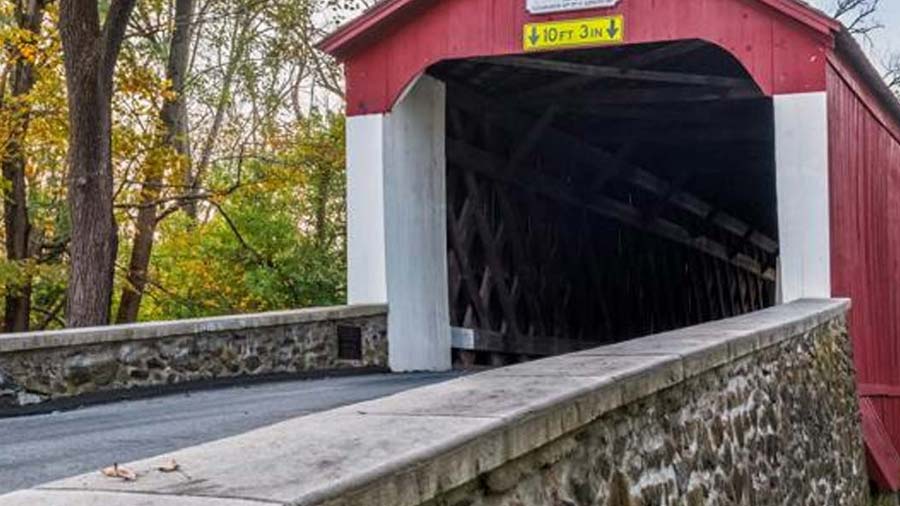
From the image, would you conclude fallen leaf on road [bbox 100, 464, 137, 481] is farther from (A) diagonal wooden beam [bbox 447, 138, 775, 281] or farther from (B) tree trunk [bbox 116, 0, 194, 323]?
(B) tree trunk [bbox 116, 0, 194, 323]

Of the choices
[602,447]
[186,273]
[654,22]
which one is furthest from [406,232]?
[186,273]

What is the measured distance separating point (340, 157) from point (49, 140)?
162 inches

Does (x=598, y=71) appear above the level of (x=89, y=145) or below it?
above

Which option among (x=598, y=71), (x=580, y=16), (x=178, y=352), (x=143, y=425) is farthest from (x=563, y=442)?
(x=598, y=71)

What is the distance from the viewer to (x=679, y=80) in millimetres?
9398

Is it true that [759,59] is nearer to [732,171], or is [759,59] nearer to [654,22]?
[654,22]

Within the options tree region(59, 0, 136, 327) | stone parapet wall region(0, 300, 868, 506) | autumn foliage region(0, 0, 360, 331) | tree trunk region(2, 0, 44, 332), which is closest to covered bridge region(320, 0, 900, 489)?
stone parapet wall region(0, 300, 868, 506)

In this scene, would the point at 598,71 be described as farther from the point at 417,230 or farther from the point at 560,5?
the point at 417,230

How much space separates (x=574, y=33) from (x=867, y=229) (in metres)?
3.30

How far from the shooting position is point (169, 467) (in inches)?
83.8

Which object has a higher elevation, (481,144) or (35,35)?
(35,35)

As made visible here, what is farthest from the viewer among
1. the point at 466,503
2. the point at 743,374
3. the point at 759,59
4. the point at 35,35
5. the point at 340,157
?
the point at 340,157

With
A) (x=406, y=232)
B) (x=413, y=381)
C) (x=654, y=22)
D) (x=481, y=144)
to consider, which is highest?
(x=654, y=22)

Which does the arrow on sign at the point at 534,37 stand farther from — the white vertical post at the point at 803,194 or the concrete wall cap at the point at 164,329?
the concrete wall cap at the point at 164,329
